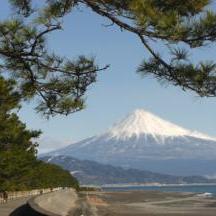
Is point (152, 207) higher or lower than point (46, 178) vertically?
lower

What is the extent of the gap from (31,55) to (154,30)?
125 inches

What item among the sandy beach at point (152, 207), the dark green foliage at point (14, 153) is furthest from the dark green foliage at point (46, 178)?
the sandy beach at point (152, 207)

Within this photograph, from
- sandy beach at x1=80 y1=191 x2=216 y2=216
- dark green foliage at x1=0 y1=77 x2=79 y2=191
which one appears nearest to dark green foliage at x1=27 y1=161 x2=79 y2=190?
dark green foliage at x1=0 y1=77 x2=79 y2=191

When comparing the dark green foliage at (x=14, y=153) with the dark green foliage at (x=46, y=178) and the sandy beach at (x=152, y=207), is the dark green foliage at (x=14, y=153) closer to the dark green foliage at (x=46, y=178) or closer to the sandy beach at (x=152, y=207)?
the dark green foliage at (x=46, y=178)

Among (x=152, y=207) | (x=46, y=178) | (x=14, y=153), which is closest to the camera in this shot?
(x=14, y=153)

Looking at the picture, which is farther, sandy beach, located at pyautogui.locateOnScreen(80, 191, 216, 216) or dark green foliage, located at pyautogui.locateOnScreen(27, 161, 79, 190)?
dark green foliage, located at pyautogui.locateOnScreen(27, 161, 79, 190)

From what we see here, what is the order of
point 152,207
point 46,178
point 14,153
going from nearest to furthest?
1. point 14,153
2. point 152,207
3. point 46,178

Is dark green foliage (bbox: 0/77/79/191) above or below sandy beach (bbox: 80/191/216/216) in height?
above

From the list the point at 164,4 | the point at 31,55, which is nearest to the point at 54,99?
the point at 31,55

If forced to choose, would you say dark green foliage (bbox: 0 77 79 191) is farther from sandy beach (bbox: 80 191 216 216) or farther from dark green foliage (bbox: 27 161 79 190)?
sandy beach (bbox: 80 191 216 216)

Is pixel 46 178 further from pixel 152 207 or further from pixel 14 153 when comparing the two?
pixel 14 153

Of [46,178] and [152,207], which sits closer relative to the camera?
[152,207]

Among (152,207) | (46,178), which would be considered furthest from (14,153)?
(46,178)

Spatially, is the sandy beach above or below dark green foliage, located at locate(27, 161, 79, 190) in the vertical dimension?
below
